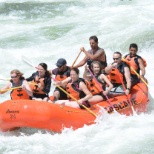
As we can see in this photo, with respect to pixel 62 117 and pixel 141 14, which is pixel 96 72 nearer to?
pixel 62 117

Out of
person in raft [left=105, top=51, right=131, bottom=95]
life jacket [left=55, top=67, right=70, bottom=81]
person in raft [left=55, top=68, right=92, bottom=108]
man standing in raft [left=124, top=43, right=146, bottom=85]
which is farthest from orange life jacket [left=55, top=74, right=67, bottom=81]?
man standing in raft [left=124, top=43, right=146, bottom=85]

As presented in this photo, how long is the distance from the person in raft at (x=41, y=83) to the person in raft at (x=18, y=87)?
0.16 meters

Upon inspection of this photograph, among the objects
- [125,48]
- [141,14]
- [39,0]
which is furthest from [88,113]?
[39,0]

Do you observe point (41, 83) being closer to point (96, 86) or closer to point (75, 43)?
point (96, 86)

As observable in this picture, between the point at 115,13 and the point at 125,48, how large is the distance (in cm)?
389

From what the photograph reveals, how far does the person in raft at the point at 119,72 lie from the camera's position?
7248mm

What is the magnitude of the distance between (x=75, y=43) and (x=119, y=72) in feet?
17.4

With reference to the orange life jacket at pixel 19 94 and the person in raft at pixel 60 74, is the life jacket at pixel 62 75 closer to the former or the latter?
the person in raft at pixel 60 74

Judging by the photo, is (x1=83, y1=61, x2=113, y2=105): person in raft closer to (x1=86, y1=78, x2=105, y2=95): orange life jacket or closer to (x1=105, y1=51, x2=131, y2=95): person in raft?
(x1=86, y1=78, x2=105, y2=95): orange life jacket

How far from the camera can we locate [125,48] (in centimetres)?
1164

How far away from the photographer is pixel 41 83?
680 centimetres

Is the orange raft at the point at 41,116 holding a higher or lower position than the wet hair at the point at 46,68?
lower

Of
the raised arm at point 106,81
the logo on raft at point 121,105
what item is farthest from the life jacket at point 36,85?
the logo on raft at point 121,105

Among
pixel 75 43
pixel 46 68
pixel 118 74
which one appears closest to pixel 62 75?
pixel 46 68
